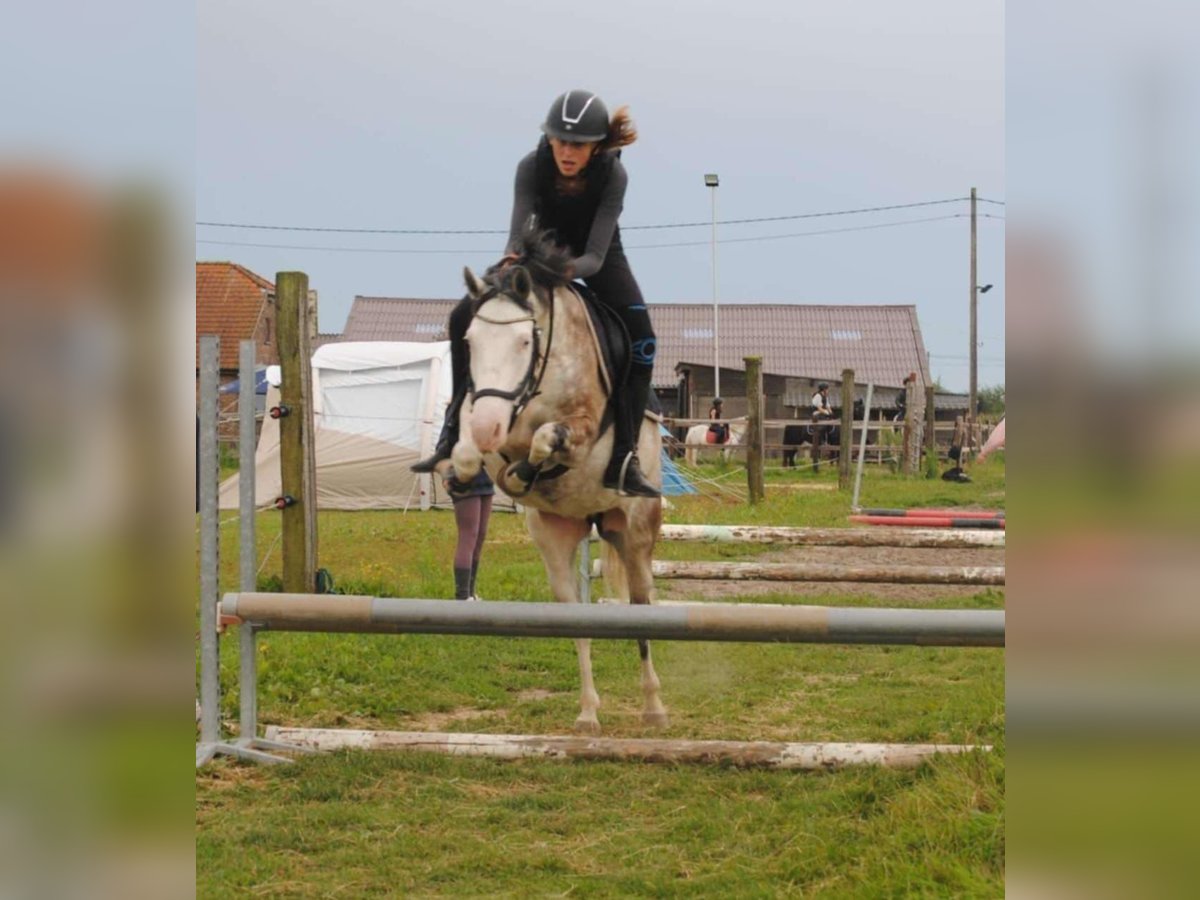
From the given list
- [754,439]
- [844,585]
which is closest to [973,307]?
[754,439]

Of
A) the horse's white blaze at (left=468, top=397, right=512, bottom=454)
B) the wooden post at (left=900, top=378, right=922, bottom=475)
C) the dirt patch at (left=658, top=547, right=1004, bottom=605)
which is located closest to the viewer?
the horse's white blaze at (left=468, top=397, right=512, bottom=454)

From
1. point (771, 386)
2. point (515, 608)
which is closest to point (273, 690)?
point (515, 608)

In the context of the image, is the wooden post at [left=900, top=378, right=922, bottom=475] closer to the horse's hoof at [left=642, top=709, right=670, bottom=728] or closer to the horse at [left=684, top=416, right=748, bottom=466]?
the horse at [left=684, top=416, right=748, bottom=466]

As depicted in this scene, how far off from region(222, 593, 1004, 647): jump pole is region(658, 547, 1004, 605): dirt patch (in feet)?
12.7

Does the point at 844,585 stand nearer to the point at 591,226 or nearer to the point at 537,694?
the point at 537,694

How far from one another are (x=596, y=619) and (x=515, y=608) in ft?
0.82

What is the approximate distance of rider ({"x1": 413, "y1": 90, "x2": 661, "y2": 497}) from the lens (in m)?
4.27

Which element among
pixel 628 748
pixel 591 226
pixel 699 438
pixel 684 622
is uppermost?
pixel 591 226

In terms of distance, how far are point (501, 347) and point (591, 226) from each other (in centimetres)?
78

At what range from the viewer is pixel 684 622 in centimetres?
362

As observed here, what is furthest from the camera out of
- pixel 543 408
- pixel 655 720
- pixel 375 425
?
pixel 375 425

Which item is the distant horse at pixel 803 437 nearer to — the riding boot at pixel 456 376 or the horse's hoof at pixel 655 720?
the horse's hoof at pixel 655 720

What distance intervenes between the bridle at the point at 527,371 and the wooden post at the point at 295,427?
2.86m

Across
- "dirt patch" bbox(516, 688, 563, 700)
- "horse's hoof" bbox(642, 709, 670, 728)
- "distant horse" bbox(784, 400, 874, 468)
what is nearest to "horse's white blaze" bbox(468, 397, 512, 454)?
"horse's hoof" bbox(642, 709, 670, 728)
